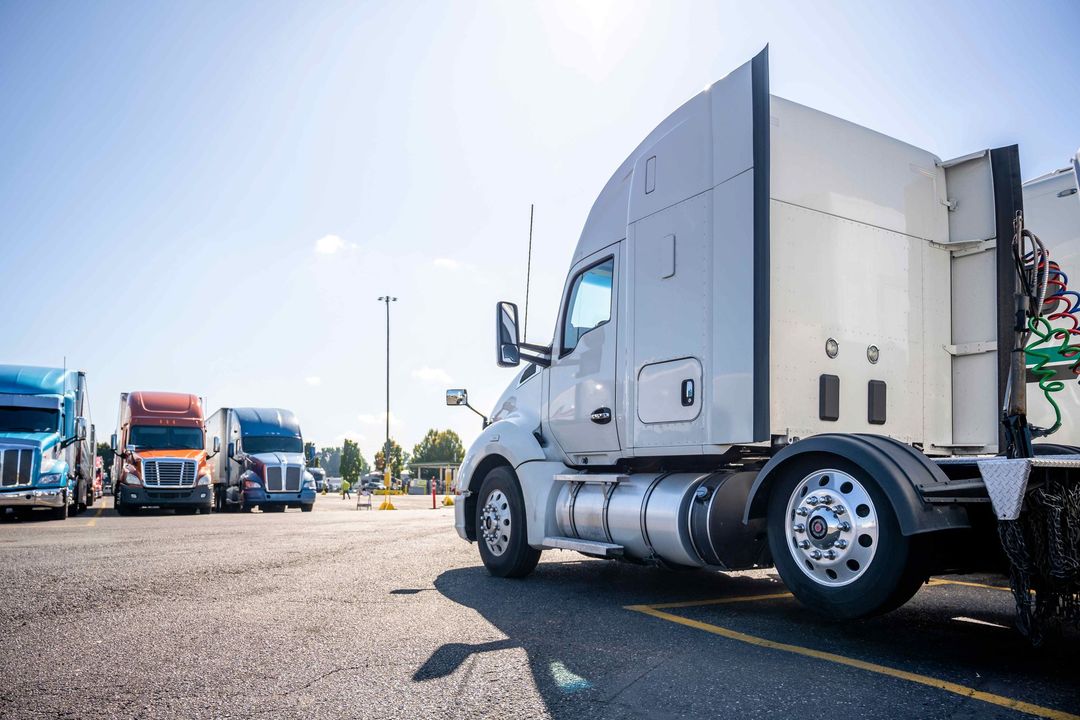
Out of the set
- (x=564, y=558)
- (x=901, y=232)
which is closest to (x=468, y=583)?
(x=564, y=558)

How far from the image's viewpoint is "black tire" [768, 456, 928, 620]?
4184mm

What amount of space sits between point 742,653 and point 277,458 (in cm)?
2141

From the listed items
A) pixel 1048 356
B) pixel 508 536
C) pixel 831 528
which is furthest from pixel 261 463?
pixel 831 528

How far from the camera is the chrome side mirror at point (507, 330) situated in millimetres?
7660

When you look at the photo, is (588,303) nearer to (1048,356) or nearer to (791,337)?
(791,337)

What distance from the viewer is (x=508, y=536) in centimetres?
759

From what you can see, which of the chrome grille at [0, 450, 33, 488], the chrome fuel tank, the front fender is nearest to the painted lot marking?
the chrome fuel tank

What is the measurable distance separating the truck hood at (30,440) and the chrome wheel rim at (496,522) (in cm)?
1351

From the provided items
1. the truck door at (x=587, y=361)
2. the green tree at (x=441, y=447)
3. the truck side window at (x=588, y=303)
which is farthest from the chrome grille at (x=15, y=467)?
the green tree at (x=441, y=447)

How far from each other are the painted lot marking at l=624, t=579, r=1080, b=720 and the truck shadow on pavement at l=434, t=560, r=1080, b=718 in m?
0.04

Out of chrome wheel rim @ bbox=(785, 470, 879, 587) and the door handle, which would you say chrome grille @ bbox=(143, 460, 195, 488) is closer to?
the door handle

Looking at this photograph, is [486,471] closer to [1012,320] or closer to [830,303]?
[830,303]

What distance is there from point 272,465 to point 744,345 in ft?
67.3

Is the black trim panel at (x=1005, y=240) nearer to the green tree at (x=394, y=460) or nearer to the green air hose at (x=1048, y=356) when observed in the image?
the green air hose at (x=1048, y=356)
